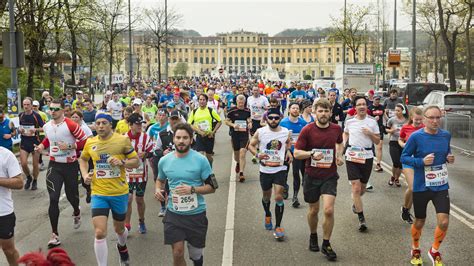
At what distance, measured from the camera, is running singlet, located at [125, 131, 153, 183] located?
8.79 m

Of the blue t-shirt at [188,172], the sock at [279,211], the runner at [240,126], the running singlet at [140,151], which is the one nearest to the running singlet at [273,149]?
the sock at [279,211]

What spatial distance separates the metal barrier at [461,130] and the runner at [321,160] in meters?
12.5

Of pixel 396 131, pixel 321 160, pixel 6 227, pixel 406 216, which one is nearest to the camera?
pixel 6 227

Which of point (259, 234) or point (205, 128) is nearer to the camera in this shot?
point (259, 234)

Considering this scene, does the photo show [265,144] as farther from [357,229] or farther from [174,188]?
[174,188]

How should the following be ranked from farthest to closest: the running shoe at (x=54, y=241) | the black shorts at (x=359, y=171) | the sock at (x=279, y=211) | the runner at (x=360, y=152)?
the black shorts at (x=359, y=171), the runner at (x=360, y=152), the sock at (x=279, y=211), the running shoe at (x=54, y=241)

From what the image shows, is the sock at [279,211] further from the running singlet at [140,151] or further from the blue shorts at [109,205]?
the blue shorts at [109,205]

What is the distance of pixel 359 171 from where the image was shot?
9523mm

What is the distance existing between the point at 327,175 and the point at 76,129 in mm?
3747

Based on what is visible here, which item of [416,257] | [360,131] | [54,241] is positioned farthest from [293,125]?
[54,241]

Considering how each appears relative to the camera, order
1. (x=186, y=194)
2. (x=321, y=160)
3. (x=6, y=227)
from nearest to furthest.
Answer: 1. (x=186, y=194)
2. (x=6, y=227)
3. (x=321, y=160)

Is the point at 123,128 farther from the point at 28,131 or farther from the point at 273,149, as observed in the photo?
the point at 28,131

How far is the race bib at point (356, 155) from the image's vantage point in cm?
957

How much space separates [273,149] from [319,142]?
1.22m
